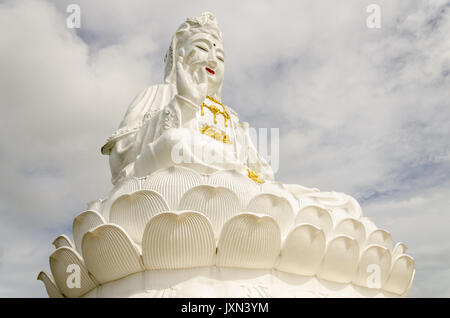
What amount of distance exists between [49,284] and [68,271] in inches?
20.0

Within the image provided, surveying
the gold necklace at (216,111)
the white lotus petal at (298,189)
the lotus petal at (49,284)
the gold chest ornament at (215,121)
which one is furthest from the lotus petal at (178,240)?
the gold necklace at (216,111)

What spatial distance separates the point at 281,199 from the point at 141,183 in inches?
47.7

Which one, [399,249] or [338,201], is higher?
[338,201]

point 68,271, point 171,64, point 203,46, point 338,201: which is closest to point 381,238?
point 338,201

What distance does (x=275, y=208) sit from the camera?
3.49 metres

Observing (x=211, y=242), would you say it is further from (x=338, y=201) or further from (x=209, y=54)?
(x=209, y=54)

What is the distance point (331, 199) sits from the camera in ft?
14.6

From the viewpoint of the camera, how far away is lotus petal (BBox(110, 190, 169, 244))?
335 cm

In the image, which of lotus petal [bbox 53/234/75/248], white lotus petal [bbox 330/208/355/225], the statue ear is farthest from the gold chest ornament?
lotus petal [bbox 53/234/75/248]

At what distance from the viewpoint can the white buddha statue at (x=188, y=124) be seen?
4105mm

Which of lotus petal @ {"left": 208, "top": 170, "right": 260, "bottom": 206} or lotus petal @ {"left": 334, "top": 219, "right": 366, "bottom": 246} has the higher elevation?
lotus petal @ {"left": 208, "top": 170, "right": 260, "bottom": 206}

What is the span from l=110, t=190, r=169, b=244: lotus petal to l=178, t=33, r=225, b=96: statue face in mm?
A: 2204

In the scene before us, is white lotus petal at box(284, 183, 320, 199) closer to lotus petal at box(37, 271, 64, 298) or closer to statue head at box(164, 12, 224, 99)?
statue head at box(164, 12, 224, 99)
